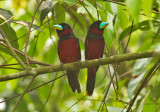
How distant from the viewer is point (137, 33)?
18.1 feet

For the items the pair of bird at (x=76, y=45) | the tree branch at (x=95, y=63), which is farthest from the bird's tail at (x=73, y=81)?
the tree branch at (x=95, y=63)

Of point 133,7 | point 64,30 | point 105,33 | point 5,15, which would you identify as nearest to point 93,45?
point 64,30

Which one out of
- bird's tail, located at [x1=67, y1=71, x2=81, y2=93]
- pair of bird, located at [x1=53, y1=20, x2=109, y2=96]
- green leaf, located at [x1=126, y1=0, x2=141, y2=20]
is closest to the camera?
green leaf, located at [x1=126, y1=0, x2=141, y2=20]

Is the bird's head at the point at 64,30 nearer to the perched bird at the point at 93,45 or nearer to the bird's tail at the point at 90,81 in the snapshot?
the perched bird at the point at 93,45

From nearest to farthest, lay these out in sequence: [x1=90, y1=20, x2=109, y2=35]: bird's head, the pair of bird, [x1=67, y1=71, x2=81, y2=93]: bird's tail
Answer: [x1=90, y1=20, x2=109, y2=35]: bird's head < [x1=67, y1=71, x2=81, y2=93]: bird's tail < the pair of bird

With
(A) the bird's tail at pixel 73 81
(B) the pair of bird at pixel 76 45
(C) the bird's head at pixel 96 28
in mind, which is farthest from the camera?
(B) the pair of bird at pixel 76 45

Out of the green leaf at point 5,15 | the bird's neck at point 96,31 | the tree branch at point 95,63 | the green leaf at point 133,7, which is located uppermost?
the green leaf at point 133,7

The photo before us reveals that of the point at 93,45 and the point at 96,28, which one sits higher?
the point at 96,28

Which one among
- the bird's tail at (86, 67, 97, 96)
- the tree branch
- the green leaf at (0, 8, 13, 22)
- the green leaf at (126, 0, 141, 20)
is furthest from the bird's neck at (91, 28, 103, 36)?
the green leaf at (126, 0, 141, 20)

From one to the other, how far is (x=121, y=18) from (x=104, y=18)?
0.39 meters

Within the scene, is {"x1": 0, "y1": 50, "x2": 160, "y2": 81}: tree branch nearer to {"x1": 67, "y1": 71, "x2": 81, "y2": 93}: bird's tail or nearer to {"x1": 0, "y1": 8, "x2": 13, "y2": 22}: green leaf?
{"x1": 0, "y1": 8, "x2": 13, "y2": 22}: green leaf

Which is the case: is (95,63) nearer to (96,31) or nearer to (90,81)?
(90,81)

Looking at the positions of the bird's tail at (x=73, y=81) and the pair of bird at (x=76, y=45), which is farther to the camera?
the pair of bird at (x=76, y=45)

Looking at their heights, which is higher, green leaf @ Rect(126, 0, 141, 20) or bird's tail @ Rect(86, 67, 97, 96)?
green leaf @ Rect(126, 0, 141, 20)
